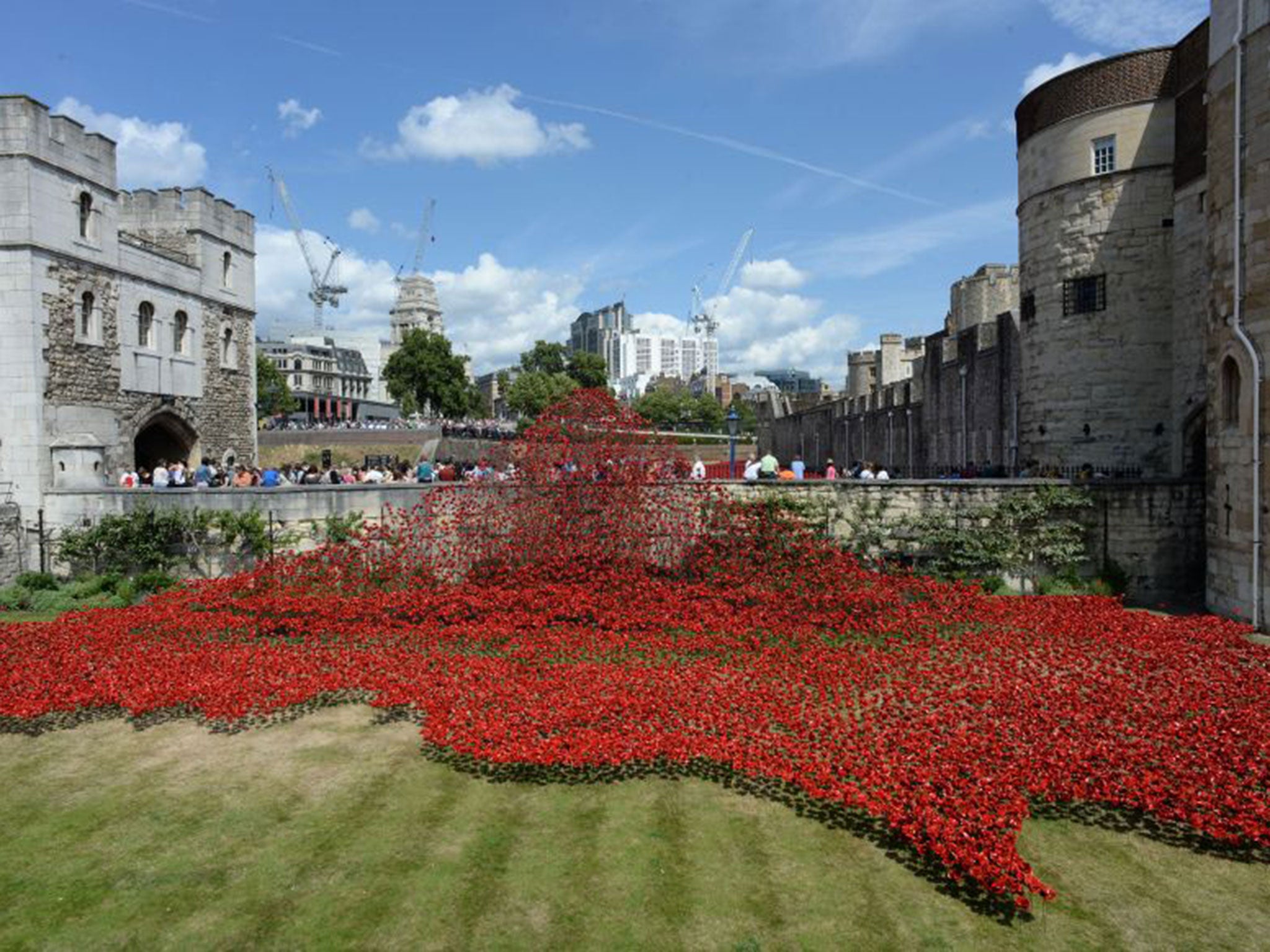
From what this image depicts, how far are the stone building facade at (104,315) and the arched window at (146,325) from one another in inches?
1.4

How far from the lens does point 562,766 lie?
28.0 feet

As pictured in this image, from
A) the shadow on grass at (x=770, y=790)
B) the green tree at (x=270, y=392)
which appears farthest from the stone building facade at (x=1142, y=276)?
the green tree at (x=270, y=392)

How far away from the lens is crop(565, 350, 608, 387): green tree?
111562mm

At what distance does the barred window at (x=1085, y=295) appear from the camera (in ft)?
67.9

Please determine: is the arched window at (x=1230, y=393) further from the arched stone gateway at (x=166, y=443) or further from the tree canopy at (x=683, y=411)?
the tree canopy at (x=683, y=411)

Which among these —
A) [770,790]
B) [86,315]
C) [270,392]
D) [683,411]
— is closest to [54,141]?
[86,315]

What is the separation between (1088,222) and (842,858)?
19304 mm

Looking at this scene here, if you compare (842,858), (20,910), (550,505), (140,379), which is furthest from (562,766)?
(140,379)

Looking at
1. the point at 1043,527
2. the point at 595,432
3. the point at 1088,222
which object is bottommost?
the point at 1043,527

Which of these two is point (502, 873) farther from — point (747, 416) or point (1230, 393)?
point (747, 416)

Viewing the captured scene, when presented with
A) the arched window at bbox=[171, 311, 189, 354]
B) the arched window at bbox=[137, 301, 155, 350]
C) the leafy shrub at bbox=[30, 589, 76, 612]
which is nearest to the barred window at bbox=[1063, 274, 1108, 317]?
the leafy shrub at bbox=[30, 589, 76, 612]

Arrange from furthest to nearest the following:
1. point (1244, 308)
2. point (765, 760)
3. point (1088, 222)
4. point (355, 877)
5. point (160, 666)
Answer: point (1088, 222), point (1244, 308), point (160, 666), point (765, 760), point (355, 877)

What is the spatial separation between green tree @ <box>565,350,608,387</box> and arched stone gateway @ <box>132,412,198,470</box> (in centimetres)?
8380

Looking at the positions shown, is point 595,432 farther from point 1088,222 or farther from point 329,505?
point 1088,222
